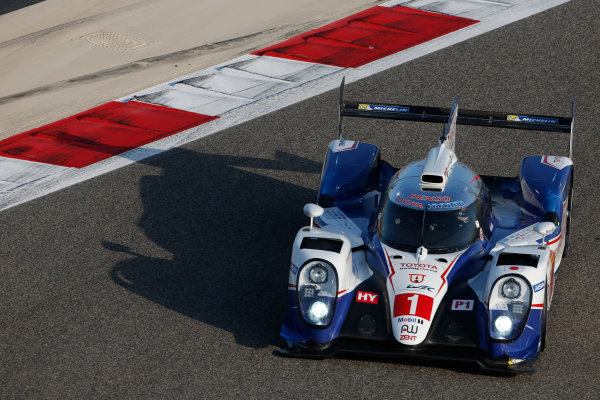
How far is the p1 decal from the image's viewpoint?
8055 mm

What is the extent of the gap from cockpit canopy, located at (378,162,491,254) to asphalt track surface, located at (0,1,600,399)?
1.13 metres

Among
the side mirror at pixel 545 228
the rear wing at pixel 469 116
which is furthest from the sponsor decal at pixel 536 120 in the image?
the side mirror at pixel 545 228

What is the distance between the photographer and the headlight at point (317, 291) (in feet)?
26.9

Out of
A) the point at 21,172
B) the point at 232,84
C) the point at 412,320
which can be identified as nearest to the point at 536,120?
the point at 412,320

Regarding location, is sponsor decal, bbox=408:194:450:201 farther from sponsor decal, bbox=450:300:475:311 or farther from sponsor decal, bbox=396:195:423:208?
sponsor decal, bbox=450:300:475:311

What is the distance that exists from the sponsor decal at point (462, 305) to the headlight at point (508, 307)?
9.6 inches

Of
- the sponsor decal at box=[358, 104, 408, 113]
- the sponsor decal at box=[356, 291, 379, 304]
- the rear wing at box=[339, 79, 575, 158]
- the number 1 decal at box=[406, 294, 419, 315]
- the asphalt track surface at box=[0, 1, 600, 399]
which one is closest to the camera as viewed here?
the number 1 decal at box=[406, 294, 419, 315]

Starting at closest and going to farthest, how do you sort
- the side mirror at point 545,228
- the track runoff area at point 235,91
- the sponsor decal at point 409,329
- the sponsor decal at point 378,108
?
the sponsor decal at point 409,329 → the side mirror at point 545,228 → the sponsor decal at point 378,108 → the track runoff area at point 235,91

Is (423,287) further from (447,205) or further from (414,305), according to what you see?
(447,205)

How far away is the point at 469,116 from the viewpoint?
34.0 ft

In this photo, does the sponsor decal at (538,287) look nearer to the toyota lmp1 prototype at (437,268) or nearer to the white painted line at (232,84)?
the toyota lmp1 prototype at (437,268)

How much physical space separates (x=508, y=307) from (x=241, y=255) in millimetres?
3302

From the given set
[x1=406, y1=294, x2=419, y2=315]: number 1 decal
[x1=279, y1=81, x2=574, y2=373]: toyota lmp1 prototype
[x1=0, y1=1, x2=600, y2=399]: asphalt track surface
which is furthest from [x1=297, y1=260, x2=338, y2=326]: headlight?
[x1=406, y1=294, x2=419, y2=315]: number 1 decal

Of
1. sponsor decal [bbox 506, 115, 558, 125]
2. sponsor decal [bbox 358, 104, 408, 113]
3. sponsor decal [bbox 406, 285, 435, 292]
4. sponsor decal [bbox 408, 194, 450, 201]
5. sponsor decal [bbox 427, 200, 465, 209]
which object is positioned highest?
sponsor decal [bbox 358, 104, 408, 113]
